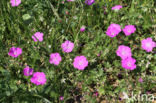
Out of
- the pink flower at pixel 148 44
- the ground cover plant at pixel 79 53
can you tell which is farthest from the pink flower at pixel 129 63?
the pink flower at pixel 148 44

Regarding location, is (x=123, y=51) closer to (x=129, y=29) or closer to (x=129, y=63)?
(x=129, y=63)

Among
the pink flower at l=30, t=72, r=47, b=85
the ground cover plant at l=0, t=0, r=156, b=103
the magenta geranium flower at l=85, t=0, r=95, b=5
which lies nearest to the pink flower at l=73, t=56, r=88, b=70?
the ground cover plant at l=0, t=0, r=156, b=103

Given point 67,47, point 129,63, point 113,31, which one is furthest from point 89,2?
point 129,63

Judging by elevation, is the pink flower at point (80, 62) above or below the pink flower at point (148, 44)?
below

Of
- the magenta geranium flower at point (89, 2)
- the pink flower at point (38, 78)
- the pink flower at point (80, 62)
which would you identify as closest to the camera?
the pink flower at point (38, 78)

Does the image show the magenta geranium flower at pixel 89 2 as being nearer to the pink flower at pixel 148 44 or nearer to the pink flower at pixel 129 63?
the pink flower at pixel 148 44

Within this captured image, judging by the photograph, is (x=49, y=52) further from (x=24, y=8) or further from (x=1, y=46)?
(x=24, y=8)

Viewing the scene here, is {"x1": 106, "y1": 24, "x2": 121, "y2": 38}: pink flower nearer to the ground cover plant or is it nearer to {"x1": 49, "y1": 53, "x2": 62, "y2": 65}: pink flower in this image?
the ground cover plant
